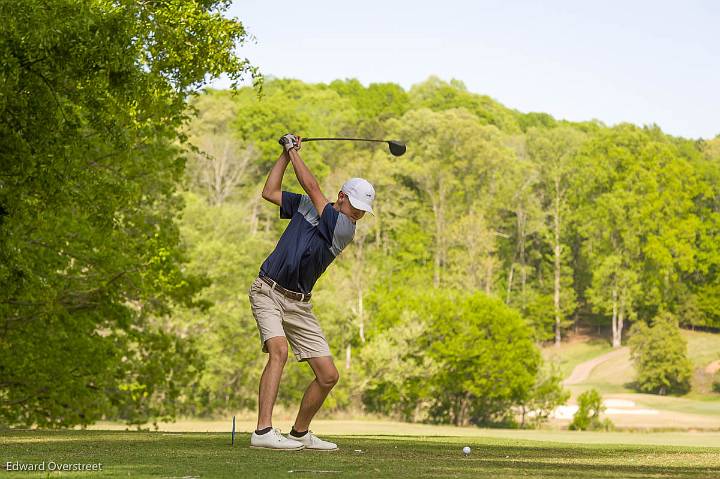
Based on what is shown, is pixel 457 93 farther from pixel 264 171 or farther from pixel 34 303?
pixel 34 303

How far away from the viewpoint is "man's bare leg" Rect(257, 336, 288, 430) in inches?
352

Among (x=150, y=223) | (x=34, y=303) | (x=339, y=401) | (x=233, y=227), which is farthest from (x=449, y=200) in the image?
(x=34, y=303)

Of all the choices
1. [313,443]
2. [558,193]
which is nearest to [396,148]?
[313,443]

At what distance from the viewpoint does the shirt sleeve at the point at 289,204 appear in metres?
9.12

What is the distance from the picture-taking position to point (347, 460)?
810 centimetres

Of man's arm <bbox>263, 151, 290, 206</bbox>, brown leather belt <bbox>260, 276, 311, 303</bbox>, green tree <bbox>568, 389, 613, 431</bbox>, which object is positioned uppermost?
man's arm <bbox>263, 151, 290, 206</bbox>

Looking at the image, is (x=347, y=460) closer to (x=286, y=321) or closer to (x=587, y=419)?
(x=286, y=321)

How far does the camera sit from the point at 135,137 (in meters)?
19.8

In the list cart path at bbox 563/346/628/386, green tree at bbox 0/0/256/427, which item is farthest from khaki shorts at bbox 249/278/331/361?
cart path at bbox 563/346/628/386

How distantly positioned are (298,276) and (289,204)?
1.93ft

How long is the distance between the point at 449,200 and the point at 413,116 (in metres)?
8.15

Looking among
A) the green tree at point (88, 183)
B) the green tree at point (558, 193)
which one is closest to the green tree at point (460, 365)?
the green tree at point (88, 183)

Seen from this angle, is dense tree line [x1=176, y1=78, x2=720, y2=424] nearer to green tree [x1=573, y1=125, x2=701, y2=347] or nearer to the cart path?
green tree [x1=573, y1=125, x2=701, y2=347]

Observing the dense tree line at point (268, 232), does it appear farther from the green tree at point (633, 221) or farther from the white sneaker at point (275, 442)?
the white sneaker at point (275, 442)
